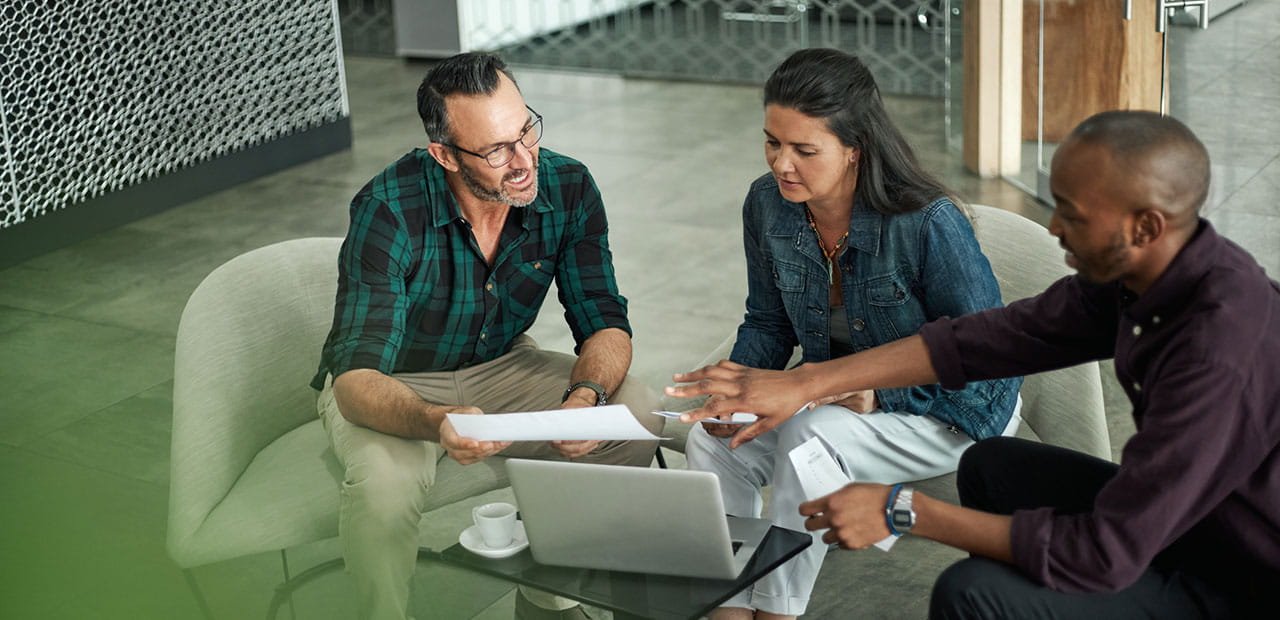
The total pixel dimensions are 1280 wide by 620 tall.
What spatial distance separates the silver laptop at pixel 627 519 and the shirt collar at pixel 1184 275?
0.60 metres

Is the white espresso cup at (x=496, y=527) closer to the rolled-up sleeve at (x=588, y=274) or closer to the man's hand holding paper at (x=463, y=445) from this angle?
the man's hand holding paper at (x=463, y=445)

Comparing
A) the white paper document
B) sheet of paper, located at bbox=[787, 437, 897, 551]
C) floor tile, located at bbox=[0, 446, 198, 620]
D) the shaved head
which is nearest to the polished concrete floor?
floor tile, located at bbox=[0, 446, 198, 620]

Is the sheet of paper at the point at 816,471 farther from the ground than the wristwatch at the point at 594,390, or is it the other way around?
the sheet of paper at the point at 816,471

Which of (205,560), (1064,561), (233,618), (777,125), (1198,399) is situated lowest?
(233,618)

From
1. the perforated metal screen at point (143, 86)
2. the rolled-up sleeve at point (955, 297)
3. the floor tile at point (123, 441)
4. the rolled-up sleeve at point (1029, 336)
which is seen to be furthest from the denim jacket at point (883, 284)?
the perforated metal screen at point (143, 86)

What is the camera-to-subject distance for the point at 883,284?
2.29 metres

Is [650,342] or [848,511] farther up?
[848,511]

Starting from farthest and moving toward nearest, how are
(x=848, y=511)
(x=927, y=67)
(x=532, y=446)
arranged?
(x=927, y=67)
(x=532, y=446)
(x=848, y=511)

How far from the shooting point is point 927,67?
7340 millimetres

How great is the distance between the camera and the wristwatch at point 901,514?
5.47 ft

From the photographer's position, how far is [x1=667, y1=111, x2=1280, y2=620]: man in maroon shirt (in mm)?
1499

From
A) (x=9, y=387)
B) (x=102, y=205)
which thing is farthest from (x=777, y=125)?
(x=102, y=205)

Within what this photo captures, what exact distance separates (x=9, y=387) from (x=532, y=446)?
91.4 inches

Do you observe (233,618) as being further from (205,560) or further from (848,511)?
(848,511)
